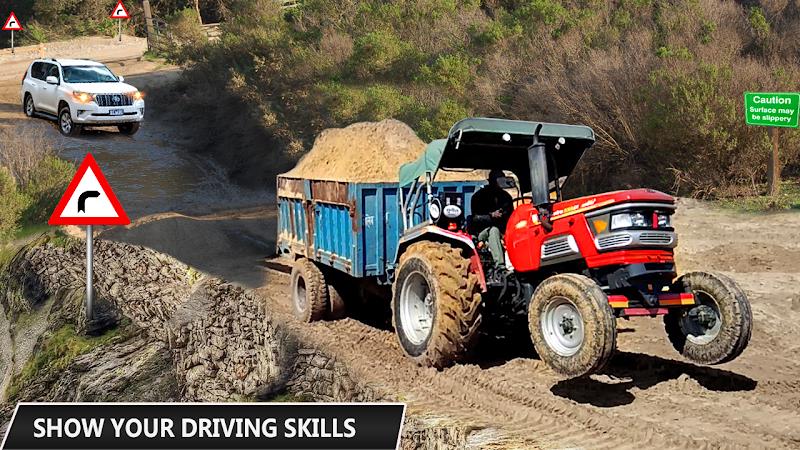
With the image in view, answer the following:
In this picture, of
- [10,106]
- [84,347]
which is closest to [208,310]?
[84,347]

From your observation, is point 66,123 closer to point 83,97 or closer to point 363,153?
point 83,97

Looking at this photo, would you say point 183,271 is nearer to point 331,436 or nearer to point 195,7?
point 331,436

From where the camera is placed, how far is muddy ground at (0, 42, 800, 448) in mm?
7703

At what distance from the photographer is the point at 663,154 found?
60.1ft

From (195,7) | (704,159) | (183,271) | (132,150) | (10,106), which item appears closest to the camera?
(183,271)

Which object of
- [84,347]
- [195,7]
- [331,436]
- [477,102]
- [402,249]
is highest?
[195,7]

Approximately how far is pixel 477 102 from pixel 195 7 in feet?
96.1

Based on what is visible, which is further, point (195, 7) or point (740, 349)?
Result: point (195, 7)

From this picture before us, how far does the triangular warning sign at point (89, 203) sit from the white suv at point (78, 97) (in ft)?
15.5

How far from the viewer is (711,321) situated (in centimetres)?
839

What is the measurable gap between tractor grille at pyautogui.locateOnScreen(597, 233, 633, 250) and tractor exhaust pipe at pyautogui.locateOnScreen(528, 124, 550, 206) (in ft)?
2.76

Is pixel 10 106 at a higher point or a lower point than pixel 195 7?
lower

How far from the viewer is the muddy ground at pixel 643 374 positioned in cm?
770

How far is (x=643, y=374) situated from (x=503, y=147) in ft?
8.90
